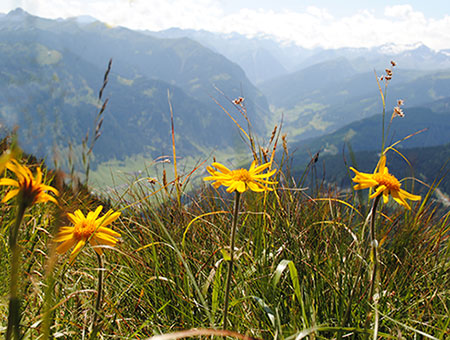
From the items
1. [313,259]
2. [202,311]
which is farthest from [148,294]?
[313,259]

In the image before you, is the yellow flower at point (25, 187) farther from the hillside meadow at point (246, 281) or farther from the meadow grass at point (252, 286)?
the meadow grass at point (252, 286)

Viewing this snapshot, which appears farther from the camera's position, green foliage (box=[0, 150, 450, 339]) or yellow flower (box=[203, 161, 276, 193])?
green foliage (box=[0, 150, 450, 339])

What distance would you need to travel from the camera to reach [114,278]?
2.22 meters

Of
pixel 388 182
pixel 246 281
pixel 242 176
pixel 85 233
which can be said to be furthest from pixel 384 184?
pixel 85 233

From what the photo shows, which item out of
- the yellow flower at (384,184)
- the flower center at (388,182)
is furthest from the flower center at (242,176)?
the flower center at (388,182)

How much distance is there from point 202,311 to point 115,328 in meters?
0.52

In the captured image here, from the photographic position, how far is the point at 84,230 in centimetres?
138

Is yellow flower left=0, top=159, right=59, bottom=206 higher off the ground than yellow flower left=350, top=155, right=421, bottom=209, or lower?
higher

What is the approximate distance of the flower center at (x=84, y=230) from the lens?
136cm

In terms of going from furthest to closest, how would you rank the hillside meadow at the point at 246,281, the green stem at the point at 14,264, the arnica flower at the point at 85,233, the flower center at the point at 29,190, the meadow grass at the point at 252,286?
the meadow grass at the point at 252,286 < the hillside meadow at the point at 246,281 < the arnica flower at the point at 85,233 < the flower center at the point at 29,190 < the green stem at the point at 14,264

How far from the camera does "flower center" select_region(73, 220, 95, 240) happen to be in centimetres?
136

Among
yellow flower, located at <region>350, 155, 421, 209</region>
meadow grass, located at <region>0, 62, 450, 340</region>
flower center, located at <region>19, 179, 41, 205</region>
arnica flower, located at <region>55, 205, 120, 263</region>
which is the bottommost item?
meadow grass, located at <region>0, 62, 450, 340</region>

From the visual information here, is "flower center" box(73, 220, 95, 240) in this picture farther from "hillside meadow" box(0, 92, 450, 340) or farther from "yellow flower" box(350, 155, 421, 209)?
"yellow flower" box(350, 155, 421, 209)

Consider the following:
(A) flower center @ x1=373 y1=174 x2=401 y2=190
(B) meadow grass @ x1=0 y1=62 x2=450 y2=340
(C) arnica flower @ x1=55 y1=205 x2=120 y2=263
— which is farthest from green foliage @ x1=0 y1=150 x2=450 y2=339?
(A) flower center @ x1=373 y1=174 x2=401 y2=190
